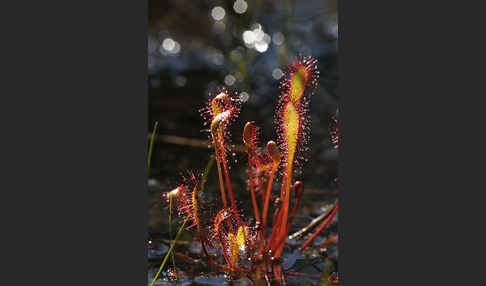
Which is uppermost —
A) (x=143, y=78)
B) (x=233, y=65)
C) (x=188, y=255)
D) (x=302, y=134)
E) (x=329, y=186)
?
(x=233, y=65)

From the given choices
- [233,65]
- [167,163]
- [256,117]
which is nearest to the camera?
[167,163]

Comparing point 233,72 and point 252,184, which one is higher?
point 233,72

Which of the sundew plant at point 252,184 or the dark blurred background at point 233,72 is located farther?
the dark blurred background at point 233,72

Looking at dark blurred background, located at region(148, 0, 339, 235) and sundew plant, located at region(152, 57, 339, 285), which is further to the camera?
dark blurred background, located at region(148, 0, 339, 235)

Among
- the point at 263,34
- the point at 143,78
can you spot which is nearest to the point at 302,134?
the point at 143,78

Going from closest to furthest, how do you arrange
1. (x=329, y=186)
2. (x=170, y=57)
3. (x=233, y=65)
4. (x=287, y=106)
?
(x=287, y=106)
(x=329, y=186)
(x=233, y=65)
(x=170, y=57)

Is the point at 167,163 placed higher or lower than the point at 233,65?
lower

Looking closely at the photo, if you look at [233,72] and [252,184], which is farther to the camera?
[233,72]

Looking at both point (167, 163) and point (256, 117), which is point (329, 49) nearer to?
point (256, 117)
